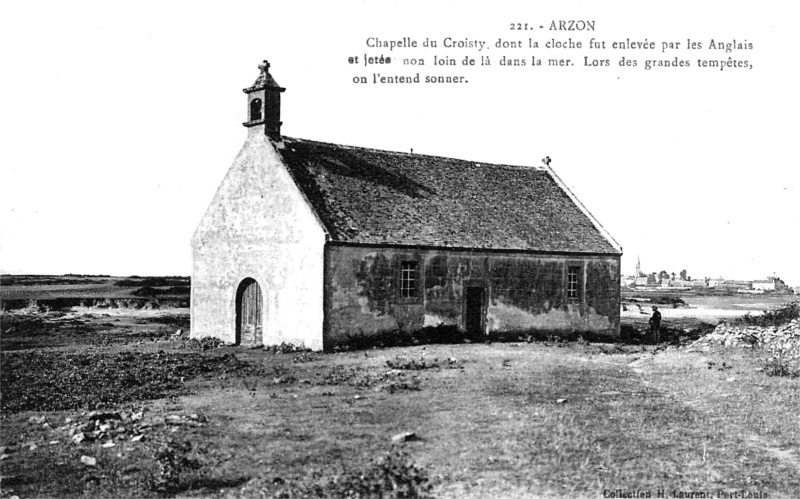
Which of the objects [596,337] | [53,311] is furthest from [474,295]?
[53,311]

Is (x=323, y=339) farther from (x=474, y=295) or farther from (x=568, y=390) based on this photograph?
(x=568, y=390)

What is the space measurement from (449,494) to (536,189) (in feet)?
88.1

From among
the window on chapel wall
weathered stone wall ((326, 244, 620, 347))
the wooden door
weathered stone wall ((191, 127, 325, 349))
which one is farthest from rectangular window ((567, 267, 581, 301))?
the window on chapel wall

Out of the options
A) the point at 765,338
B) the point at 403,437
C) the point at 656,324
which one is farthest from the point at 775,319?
the point at 403,437

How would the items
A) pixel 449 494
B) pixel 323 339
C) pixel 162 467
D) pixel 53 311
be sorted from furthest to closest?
1. pixel 53 311
2. pixel 323 339
3. pixel 162 467
4. pixel 449 494

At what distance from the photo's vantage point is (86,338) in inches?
1194

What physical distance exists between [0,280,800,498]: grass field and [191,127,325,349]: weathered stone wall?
137 inches

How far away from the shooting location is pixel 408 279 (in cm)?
2684

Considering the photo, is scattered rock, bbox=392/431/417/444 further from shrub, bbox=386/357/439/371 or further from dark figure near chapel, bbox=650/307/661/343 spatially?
dark figure near chapel, bbox=650/307/661/343

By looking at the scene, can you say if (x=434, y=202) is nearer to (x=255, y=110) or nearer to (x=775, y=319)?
(x=255, y=110)

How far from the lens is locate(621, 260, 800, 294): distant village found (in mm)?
105312

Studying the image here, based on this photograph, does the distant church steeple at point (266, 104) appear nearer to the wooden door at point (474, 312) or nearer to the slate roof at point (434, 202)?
the slate roof at point (434, 202)

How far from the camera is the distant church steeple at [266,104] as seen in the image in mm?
27281

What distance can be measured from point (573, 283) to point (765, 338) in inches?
337
